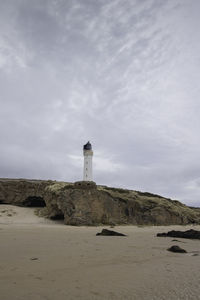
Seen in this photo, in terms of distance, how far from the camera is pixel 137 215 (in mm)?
20141

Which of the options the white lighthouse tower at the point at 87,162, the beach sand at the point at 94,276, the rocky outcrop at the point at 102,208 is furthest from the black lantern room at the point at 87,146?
the beach sand at the point at 94,276

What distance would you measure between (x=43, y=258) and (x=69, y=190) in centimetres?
1381

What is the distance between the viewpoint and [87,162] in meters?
44.4

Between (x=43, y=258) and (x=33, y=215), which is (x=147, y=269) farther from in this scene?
(x=33, y=215)

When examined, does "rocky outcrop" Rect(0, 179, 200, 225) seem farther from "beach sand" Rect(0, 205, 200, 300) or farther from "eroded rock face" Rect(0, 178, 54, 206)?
"beach sand" Rect(0, 205, 200, 300)

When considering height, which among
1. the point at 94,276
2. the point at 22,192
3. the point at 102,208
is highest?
the point at 22,192

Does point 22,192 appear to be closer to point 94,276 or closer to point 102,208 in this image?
point 102,208

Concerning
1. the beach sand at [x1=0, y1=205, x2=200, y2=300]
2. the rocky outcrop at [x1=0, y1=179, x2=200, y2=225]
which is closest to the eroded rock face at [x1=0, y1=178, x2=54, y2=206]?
the rocky outcrop at [x1=0, y1=179, x2=200, y2=225]

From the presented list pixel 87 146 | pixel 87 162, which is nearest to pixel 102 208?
pixel 87 162

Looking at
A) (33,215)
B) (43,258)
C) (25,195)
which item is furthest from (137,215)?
(43,258)

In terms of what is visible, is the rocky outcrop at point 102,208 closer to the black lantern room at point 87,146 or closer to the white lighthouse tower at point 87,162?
the white lighthouse tower at point 87,162

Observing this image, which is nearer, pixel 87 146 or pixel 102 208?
pixel 102 208

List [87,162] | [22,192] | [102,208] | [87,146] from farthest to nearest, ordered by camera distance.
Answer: [87,146], [87,162], [22,192], [102,208]

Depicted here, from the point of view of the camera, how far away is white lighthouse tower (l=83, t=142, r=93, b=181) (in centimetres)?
4406
